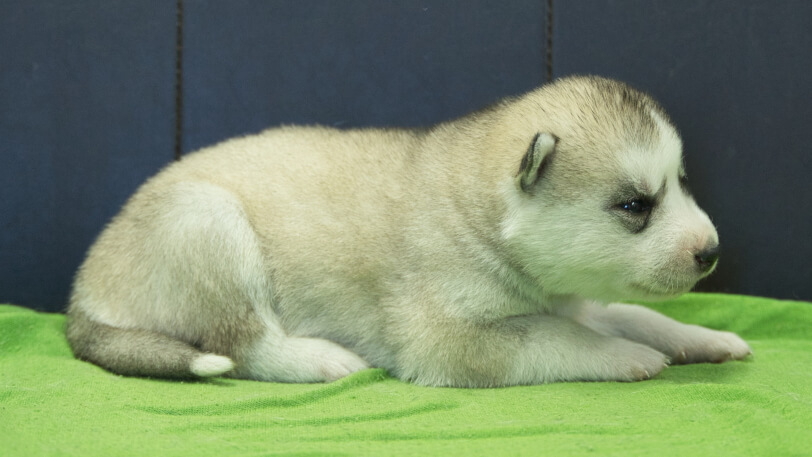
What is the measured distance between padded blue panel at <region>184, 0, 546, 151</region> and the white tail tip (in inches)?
64.9

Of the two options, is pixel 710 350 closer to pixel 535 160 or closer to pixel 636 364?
pixel 636 364

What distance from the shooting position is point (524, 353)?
3.20 meters

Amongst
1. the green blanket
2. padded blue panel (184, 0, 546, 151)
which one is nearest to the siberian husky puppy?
the green blanket

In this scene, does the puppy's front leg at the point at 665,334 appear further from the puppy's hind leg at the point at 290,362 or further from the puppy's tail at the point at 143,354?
the puppy's tail at the point at 143,354

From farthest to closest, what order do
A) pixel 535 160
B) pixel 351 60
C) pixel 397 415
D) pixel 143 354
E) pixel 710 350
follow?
pixel 351 60, pixel 710 350, pixel 143 354, pixel 535 160, pixel 397 415

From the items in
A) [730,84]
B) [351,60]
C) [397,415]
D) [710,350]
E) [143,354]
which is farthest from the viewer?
[351,60]

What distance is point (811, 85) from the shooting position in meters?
4.33

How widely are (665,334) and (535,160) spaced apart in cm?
116

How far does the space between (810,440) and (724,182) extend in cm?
219

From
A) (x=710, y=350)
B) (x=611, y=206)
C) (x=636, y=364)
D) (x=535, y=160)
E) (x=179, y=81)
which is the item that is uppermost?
(x=535, y=160)

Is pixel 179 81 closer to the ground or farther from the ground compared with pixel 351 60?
closer to the ground

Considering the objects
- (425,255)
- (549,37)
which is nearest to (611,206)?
(425,255)

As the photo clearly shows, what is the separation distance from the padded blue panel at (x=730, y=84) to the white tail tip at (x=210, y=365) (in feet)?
7.71

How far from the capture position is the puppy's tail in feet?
10.6
